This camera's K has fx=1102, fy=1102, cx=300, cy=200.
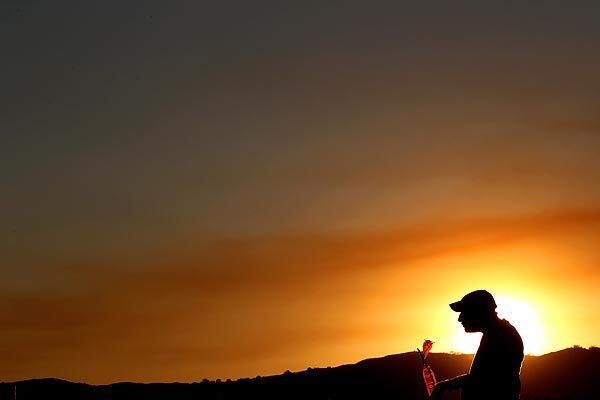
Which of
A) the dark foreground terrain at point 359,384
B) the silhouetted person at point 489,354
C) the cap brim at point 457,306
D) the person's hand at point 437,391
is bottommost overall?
the person's hand at point 437,391

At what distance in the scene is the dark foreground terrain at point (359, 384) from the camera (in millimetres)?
63219

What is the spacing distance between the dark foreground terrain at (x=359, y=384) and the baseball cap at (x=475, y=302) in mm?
44109

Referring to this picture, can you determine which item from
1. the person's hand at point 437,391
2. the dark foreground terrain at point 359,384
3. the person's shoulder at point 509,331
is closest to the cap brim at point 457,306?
the person's shoulder at point 509,331

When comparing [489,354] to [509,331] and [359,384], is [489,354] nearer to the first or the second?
[509,331]

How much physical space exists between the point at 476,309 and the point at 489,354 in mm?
446

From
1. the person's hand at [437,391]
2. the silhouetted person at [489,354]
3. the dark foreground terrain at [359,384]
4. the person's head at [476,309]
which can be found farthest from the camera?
the dark foreground terrain at [359,384]

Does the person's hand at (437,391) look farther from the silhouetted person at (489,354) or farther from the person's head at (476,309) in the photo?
the person's head at (476,309)

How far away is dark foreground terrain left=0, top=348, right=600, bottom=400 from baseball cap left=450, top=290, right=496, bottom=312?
44109 millimetres

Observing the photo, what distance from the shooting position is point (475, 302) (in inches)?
419

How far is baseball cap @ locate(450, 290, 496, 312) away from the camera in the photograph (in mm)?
10633

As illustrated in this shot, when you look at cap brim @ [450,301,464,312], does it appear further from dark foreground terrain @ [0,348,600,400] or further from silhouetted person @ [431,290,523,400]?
dark foreground terrain @ [0,348,600,400]

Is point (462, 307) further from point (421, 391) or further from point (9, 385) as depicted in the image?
point (421, 391)

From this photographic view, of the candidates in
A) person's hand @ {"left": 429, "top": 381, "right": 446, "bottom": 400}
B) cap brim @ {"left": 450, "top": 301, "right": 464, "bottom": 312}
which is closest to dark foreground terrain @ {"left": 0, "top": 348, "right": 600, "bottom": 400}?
cap brim @ {"left": 450, "top": 301, "right": 464, "bottom": 312}

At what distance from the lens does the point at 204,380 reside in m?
68.8
